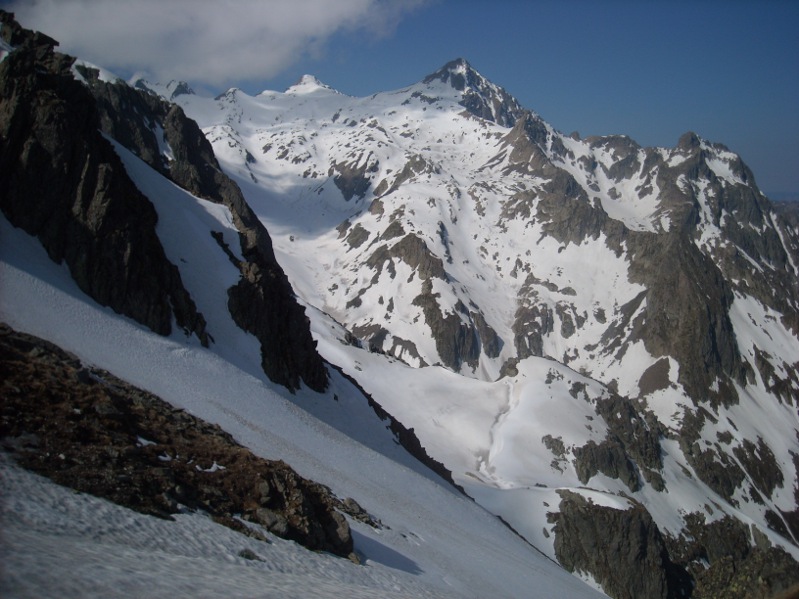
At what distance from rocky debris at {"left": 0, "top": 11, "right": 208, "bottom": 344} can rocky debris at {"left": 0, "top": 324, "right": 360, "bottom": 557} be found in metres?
12.9

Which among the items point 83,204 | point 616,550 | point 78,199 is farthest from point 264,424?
point 616,550

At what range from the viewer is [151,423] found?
19062mm

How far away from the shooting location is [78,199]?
3462 cm

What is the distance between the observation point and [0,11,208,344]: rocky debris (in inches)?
1280

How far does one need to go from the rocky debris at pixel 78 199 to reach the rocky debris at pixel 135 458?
42.2ft

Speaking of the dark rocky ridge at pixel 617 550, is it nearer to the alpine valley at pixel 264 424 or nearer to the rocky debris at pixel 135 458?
the alpine valley at pixel 264 424

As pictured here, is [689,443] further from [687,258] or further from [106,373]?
[106,373]

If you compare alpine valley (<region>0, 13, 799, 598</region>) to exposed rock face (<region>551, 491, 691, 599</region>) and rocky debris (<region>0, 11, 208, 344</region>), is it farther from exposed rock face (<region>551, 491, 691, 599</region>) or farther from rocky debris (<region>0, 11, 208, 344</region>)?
exposed rock face (<region>551, 491, 691, 599</region>)

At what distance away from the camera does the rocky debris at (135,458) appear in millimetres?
12859

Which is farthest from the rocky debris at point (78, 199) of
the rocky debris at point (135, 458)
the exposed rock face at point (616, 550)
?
the exposed rock face at point (616, 550)

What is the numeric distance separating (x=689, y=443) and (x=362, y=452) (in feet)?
409

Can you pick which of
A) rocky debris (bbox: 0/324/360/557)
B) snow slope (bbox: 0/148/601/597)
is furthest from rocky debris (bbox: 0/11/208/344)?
rocky debris (bbox: 0/324/360/557)

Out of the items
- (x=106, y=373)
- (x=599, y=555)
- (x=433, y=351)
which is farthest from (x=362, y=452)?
(x=433, y=351)

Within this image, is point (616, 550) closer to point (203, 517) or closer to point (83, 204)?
point (83, 204)
